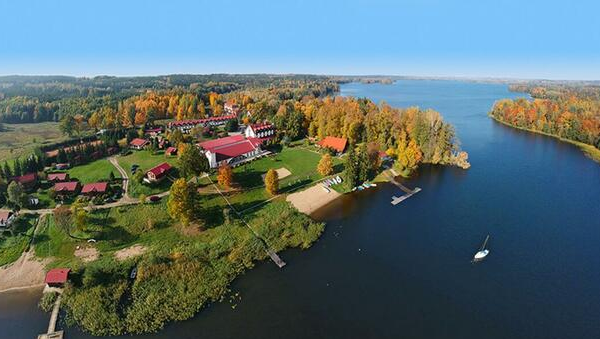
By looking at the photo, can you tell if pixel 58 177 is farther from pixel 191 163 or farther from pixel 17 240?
pixel 191 163

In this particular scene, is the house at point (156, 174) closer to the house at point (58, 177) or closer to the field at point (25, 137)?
the house at point (58, 177)

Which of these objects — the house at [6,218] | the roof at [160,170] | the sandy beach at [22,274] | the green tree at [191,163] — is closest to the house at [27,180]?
the house at [6,218]

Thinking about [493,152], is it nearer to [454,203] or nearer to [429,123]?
[429,123]

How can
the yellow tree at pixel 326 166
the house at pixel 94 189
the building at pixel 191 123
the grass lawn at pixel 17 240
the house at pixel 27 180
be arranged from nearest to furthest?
the grass lawn at pixel 17 240
the house at pixel 94 189
the house at pixel 27 180
the yellow tree at pixel 326 166
the building at pixel 191 123

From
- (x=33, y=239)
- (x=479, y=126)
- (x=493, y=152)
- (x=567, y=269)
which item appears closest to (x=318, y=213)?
(x=567, y=269)

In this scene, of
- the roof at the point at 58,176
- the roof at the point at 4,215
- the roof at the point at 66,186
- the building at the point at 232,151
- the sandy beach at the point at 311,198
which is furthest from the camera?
the building at the point at 232,151

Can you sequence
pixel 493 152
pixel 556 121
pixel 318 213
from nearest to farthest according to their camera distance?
pixel 318 213, pixel 493 152, pixel 556 121

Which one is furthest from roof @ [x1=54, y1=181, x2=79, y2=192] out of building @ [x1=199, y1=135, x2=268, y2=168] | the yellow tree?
the yellow tree
